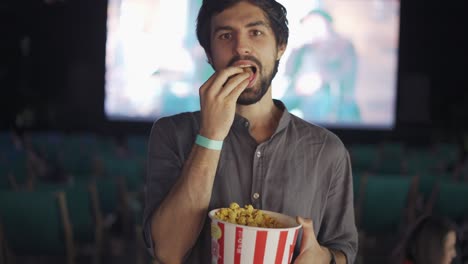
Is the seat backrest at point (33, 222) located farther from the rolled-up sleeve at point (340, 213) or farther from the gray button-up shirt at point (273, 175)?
the rolled-up sleeve at point (340, 213)

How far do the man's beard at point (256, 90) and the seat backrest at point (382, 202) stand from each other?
3113 millimetres

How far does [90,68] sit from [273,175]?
10.0m

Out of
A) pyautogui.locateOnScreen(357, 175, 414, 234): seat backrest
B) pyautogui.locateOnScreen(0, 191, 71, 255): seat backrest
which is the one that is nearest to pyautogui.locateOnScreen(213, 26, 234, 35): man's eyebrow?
pyautogui.locateOnScreen(0, 191, 71, 255): seat backrest

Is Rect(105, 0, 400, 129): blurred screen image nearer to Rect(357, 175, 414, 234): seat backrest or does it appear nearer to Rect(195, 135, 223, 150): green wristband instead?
Rect(357, 175, 414, 234): seat backrest

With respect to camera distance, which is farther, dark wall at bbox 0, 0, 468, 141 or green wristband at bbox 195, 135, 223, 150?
dark wall at bbox 0, 0, 468, 141

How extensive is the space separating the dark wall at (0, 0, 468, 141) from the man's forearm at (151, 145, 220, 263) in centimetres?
961

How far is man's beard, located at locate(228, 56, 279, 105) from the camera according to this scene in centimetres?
102

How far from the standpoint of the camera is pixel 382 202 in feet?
13.4

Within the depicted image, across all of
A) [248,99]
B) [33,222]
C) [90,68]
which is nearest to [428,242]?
[248,99]

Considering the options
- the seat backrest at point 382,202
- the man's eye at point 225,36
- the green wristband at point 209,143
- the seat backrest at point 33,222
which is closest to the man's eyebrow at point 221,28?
the man's eye at point 225,36

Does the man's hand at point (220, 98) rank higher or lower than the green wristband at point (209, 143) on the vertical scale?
higher

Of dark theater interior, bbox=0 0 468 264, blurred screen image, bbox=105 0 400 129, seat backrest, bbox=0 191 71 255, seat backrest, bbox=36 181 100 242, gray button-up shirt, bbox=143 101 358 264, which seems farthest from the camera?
dark theater interior, bbox=0 0 468 264

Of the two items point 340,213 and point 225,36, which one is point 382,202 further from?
point 225,36

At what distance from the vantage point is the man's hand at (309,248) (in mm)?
931
